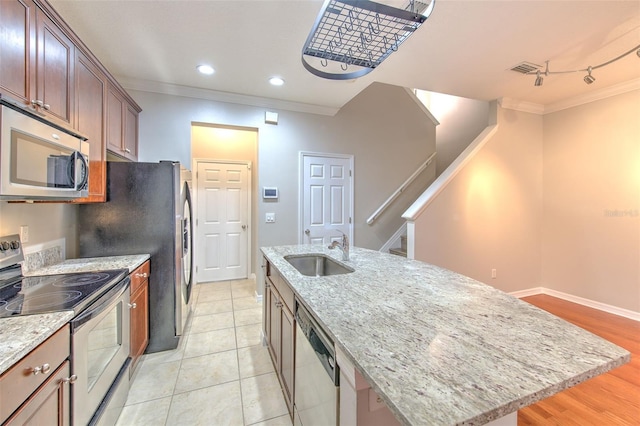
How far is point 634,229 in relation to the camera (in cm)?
300

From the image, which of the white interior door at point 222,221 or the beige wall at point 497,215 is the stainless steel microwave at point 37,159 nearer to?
the white interior door at point 222,221

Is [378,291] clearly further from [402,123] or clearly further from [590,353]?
[402,123]

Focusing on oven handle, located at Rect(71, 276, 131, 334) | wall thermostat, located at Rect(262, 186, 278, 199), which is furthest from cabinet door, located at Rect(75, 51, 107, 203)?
wall thermostat, located at Rect(262, 186, 278, 199)

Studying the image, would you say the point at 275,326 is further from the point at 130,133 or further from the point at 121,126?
the point at 130,133

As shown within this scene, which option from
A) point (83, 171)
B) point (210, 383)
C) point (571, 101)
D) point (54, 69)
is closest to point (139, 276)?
point (83, 171)

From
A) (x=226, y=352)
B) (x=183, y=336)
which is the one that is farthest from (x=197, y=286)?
(x=226, y=352)

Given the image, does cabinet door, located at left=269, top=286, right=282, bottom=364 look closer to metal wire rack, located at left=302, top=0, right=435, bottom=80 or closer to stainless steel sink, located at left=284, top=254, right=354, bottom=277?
stainless steel sink, located at left=284, top=254, right=354, bottom=277

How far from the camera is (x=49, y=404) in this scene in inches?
40.8

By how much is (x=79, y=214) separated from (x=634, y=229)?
560cm

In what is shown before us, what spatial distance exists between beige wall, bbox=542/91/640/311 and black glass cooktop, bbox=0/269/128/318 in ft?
16.3

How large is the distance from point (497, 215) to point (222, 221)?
13.4 ft

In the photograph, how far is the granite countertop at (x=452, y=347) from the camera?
2.04 feet

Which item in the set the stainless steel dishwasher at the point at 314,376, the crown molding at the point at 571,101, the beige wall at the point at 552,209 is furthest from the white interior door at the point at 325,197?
the stainless steel dishwasher at the point at 314,376

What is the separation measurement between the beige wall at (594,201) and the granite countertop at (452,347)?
316cm
